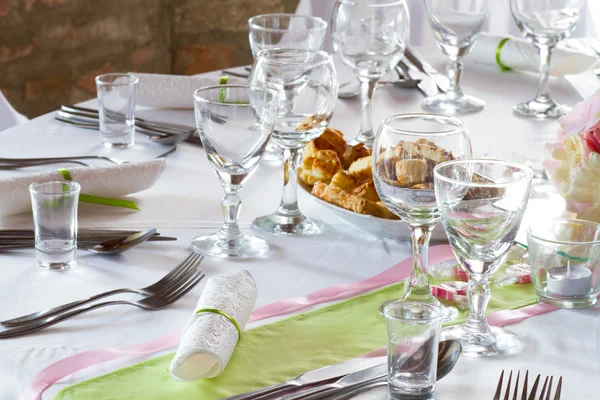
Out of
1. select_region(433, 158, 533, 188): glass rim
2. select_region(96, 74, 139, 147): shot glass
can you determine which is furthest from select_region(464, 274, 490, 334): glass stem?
select_region(96, 74, 139, 147): shot glass

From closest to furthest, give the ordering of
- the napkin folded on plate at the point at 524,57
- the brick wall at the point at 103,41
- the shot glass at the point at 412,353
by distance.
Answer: the shot glass at the point at 412,353 → the napkin folded on plate at the point at 524,57 → the brick wall at the point at 103,41

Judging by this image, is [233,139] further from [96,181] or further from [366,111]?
[366,111]

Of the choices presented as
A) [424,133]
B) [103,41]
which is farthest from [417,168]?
[103,41]

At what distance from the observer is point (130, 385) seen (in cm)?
76

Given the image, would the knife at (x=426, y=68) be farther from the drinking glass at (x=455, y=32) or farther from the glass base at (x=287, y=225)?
the glass base at (x=287, y=225)

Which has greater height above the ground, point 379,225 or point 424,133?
point 424,133

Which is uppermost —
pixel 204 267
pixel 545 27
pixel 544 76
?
pixel 545 27

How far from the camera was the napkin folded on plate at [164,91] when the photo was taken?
1.68 m

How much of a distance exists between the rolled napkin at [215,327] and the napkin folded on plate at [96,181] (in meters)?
0.37

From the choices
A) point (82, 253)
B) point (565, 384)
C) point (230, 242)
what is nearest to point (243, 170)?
point (230, 242)

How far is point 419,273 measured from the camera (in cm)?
93

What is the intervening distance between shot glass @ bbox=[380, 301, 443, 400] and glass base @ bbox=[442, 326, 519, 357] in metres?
0.11

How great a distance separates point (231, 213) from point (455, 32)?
798 millimetres

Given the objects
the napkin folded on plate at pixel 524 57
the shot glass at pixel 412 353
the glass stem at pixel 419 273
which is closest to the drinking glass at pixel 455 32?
the napkin folded on plate at pixel 524 57
